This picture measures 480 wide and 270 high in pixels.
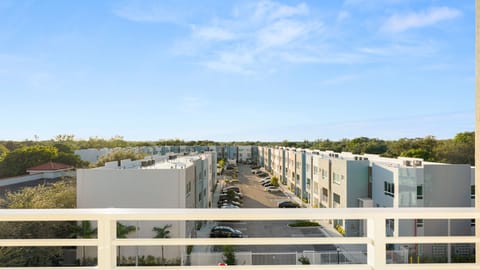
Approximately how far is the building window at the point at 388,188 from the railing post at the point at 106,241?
418 inches

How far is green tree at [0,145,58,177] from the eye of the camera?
19.8 meters

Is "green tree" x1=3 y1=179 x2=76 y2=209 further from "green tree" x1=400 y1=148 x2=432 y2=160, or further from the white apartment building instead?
"green tree" x1=400 y1=148 x2=432 y2=160

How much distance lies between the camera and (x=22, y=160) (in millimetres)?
20266

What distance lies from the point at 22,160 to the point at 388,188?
2079cm

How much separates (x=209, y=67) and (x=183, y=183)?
13565mm

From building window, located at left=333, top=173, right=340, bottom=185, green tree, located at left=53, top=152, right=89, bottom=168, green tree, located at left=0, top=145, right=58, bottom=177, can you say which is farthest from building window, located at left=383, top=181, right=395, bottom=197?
green tree, located at left=0, top=145, right=58, bottom=177

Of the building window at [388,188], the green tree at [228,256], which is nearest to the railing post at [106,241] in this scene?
the green tree at [228,256]

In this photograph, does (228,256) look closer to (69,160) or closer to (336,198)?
(336,198)

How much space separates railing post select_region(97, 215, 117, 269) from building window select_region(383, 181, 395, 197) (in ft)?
34.8

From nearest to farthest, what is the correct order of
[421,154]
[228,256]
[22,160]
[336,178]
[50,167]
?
1. [228,256]
2. [336,178]
3. [50,167]
4. [22,160]
5. [421,154]

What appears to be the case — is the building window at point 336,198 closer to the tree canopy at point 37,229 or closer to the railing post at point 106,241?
the tree canopy at point 37,229

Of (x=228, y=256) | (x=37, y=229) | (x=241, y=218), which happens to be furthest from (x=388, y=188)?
(x=241, y=218)

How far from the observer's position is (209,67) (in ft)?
71.6

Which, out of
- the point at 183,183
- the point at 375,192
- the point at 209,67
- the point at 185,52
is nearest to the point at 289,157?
the point at 209,67
